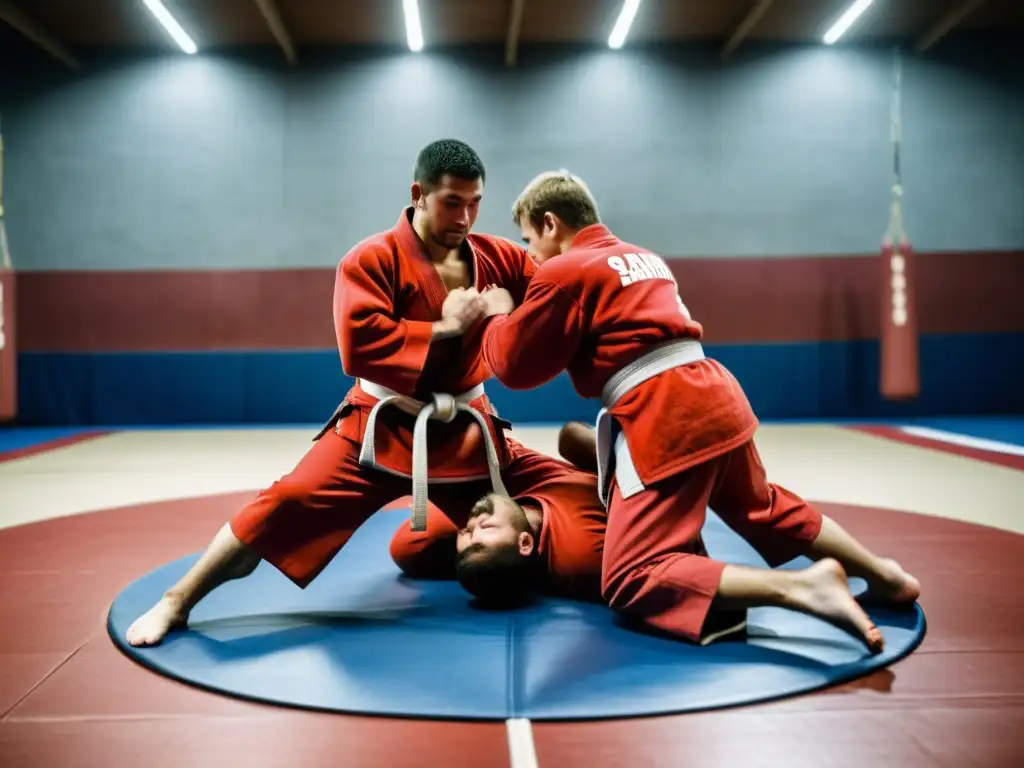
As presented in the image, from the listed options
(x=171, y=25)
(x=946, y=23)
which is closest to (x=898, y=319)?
(x=946, y=23)

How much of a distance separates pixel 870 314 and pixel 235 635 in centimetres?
760

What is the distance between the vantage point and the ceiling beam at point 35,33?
22.8 feet

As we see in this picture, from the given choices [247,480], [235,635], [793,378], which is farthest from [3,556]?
[793,378]

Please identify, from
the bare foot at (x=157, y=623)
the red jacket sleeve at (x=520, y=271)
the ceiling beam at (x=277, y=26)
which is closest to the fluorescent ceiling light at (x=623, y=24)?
the ceiling beam at (x=277, y=26)

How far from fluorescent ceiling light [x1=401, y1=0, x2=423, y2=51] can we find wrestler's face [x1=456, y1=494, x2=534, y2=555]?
19.6 feet

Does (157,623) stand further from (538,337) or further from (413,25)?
(413,25)

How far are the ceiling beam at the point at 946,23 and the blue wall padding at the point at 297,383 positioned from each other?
2.92 m

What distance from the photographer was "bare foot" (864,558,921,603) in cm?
218

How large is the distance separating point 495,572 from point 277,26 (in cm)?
663

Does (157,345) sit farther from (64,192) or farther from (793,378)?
(793,378)

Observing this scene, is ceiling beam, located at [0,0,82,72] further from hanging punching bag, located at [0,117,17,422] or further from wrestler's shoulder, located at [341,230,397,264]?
wrestler's shoulder, located at [341,230,397,264]

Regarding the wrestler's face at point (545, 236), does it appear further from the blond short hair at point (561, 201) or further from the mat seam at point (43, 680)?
the mat seam at point (43, 680)

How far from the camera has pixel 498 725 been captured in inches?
61.5

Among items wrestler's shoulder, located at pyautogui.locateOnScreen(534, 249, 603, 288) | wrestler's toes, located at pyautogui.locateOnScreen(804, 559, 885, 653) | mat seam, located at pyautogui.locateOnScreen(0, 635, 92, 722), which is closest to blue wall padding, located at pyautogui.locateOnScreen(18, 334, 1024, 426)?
wrestler's shoulder, located at pyautogui.locateOnScreen(534, 249, 603, 288)
